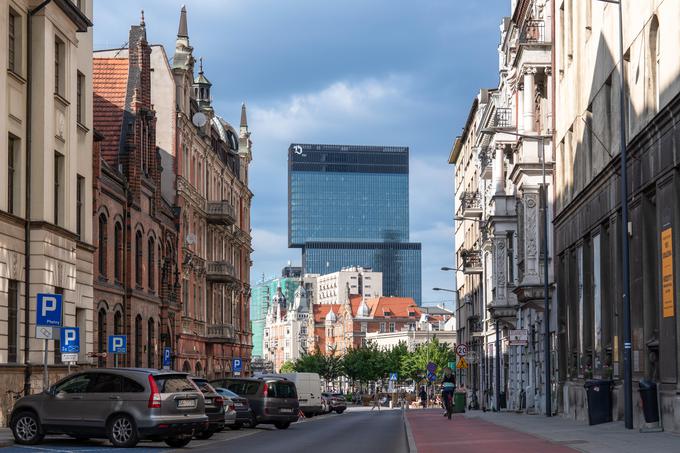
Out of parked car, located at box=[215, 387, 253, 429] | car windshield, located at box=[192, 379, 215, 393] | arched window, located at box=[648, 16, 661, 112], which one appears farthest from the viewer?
parked car, located at box=[215, 387, 253, 429]

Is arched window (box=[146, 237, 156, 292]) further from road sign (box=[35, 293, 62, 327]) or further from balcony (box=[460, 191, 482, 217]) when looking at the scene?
balcony (box=[460, 191, 482, 217])

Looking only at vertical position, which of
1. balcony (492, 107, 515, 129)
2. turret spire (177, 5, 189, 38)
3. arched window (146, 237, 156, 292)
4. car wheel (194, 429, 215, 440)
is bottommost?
car wheel (194, 429, 215, 440)

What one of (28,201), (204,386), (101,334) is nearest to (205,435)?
(204,386)

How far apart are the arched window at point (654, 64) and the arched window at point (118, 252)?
25.6 metres

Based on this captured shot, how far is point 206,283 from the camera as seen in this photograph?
2864 inches

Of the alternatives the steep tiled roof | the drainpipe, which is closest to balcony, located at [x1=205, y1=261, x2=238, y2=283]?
the steep tiled roof

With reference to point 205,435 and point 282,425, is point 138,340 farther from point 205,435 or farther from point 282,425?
point 205,435

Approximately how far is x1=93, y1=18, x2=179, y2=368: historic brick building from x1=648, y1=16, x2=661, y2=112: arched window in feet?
68.7

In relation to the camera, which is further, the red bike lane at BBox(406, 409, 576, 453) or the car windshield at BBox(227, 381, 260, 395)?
the car windshield at BBox(227, 381, 260, 395)

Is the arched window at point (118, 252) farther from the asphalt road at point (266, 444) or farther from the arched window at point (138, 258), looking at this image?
the asphalt road at point (266, 444)

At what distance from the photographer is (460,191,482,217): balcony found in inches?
3155

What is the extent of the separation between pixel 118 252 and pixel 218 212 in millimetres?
25611

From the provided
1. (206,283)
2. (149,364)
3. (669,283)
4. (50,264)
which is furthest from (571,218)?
(206,283)

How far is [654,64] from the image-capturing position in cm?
2786
